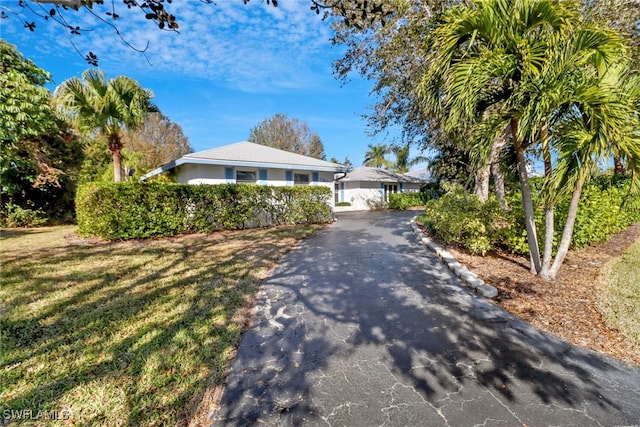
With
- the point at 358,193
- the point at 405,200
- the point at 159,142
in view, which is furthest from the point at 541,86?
the point at 159,142

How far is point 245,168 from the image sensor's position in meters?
A: 13.9

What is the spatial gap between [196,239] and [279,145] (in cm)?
3001

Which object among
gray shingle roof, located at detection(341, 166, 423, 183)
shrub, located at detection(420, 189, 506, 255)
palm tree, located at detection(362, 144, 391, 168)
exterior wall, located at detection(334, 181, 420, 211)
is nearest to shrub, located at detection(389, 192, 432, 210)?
exterior wall, located at detection(334, 181, 420, 211)

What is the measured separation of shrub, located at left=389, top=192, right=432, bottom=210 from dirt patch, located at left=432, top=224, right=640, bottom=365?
17.4m

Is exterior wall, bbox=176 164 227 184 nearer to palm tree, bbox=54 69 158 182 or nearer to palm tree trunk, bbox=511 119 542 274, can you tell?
palm tree, bbox=54 69 158 182

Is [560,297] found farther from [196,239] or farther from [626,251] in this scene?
[196,239]

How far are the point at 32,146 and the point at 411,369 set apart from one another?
61.9 ft

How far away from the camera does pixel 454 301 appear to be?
A: 14.0ft

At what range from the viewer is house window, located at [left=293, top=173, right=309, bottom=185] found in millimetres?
15633

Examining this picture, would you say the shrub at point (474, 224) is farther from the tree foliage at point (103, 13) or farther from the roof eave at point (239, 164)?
the roof eave at point (239, 164)

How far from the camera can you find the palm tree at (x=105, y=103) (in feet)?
32.1

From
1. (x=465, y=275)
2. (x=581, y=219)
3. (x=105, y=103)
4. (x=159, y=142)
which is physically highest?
(x=159, y=142)

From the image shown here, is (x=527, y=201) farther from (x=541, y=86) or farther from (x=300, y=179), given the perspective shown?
(x=300, y=179)

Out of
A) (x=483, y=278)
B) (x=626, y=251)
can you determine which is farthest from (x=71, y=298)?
(x=626, y=251)
